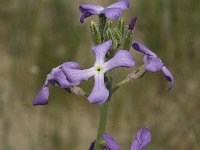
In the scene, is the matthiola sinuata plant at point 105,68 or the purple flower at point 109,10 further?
the purple flower at point 109,10

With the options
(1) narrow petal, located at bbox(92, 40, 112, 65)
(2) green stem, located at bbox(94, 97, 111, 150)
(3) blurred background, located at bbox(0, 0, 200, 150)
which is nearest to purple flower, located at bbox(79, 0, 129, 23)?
(1) narrow petal, located at bbox(92, 40, 112, 65)

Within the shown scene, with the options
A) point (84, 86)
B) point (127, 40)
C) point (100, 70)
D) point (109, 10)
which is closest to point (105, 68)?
point (100, 70)

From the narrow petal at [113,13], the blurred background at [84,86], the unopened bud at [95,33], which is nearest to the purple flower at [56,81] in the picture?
the unopened bud at [95,33]

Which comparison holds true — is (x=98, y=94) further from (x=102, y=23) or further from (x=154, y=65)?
(x=102, y=23)

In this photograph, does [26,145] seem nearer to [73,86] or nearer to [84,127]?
[84,127]

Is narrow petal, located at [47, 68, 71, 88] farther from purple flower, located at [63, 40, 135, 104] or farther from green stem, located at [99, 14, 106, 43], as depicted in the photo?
green stem, located at [99, 14, 106, 43]

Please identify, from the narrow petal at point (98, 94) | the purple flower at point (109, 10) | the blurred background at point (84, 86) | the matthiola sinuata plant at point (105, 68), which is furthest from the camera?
the blurred background at point (84, 86)

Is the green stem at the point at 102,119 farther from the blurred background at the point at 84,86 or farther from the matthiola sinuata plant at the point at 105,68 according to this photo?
the blurred background at the point at 84,86

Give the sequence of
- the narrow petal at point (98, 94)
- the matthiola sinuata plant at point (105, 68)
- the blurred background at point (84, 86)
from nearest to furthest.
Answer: the narrow petal at point (98, 94)
the matthiola sinuata plant at point (105, 68)
the blurred background at point (84, 86)
